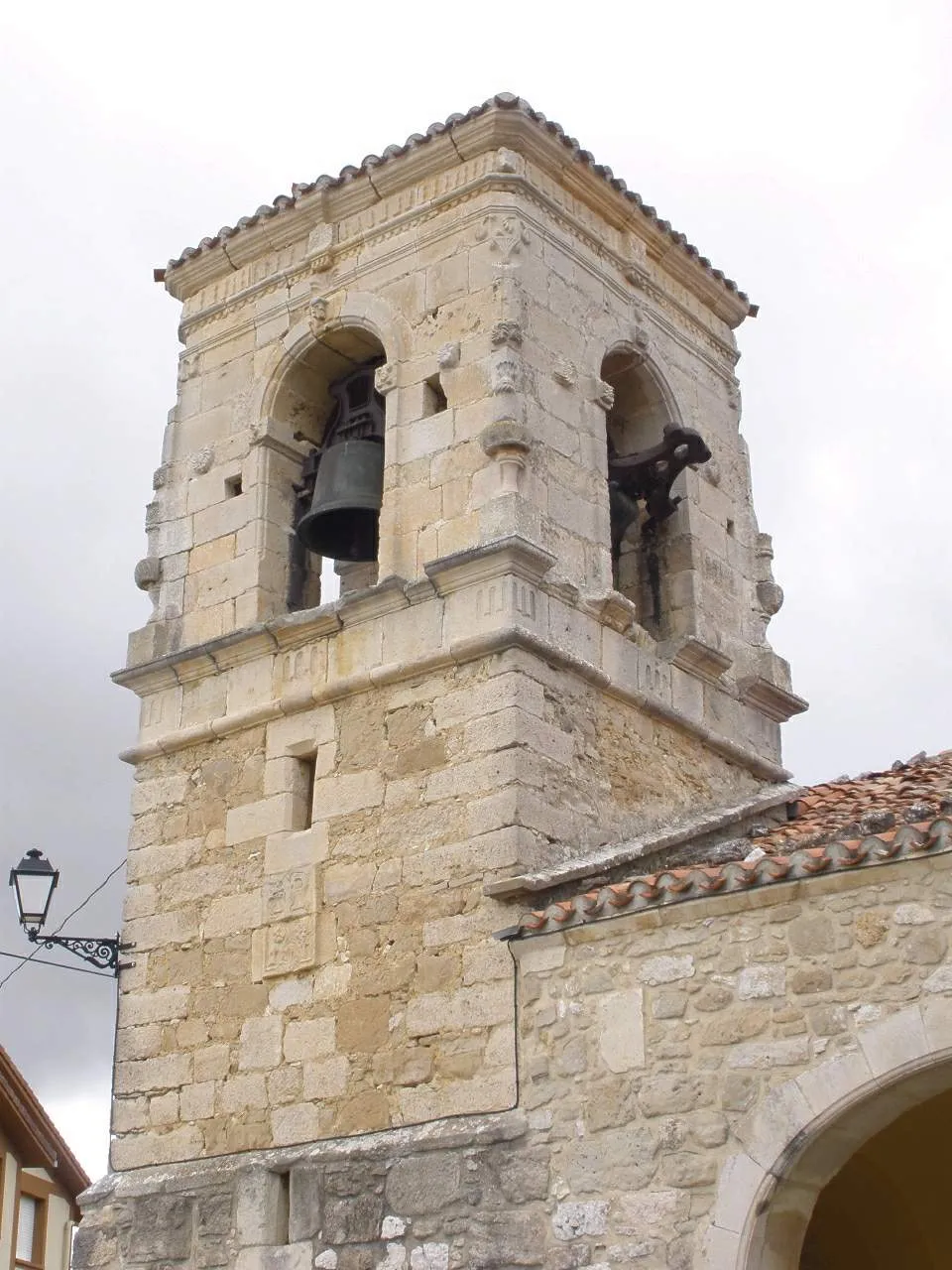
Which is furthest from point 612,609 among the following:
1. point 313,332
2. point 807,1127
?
point 807,1127

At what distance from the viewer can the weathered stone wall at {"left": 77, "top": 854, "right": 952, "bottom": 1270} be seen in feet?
22.4

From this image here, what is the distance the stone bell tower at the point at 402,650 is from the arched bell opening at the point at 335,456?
0.10ft

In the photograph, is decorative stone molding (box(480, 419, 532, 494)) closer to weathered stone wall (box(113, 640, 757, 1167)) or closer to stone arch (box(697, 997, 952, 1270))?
weathered stone wall (box(113, 640, 757, 1167))

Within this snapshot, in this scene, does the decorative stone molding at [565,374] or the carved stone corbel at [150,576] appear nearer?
the decorative stone molding at [565,374]

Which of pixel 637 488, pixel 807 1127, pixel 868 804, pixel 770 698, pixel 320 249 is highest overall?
pixel 320 249

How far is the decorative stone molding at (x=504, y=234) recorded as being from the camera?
9.84 metres

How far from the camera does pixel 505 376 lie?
9.41 m

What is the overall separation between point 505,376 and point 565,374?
57 cm

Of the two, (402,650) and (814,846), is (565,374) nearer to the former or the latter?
(402,650)

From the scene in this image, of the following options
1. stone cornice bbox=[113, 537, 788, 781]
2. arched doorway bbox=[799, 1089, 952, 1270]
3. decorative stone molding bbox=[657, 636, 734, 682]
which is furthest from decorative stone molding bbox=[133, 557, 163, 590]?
arched doorway bbox=[799, 1089, 952, 1270]

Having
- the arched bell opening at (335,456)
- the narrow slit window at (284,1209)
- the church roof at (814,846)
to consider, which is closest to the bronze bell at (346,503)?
the arched bell opening at (335,456)

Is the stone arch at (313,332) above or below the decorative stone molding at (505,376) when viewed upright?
above

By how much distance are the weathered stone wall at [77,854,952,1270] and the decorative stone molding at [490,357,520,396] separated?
10.3ft

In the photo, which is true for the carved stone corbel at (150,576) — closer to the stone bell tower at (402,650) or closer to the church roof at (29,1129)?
the stone bell tower at (402,650)
